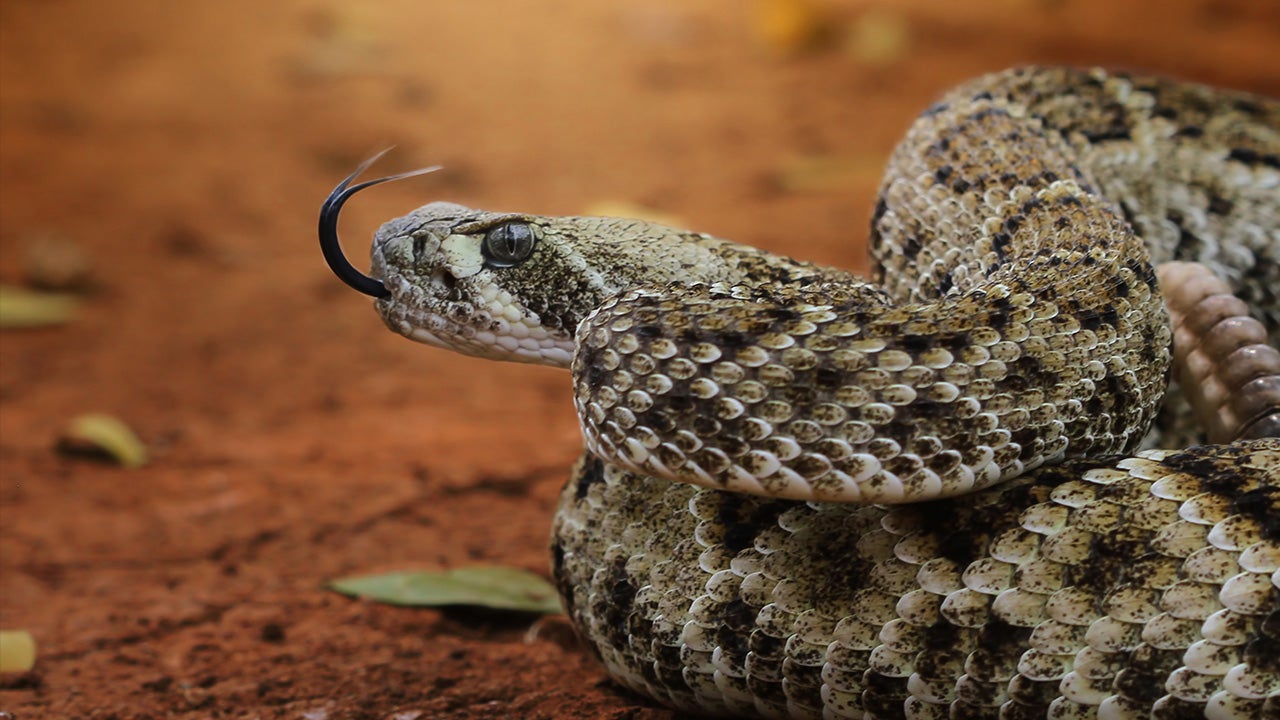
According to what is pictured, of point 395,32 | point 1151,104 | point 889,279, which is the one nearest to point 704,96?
point 395,32

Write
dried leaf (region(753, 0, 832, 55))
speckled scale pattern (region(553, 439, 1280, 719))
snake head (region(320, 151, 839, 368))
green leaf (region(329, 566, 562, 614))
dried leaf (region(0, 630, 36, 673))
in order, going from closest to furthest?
speckled scale pattern (region(553, 439, 1280, 719)) → snake head (region(320, 151, 839, 368)) → dried leaf (region(0, 630, 36, 673)) → green leaf (region(329, 566, 562, 614)) → dried leaf (region(753, 0, 832, 55))

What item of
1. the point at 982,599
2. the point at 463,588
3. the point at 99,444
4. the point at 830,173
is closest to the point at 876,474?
the point at 982,599

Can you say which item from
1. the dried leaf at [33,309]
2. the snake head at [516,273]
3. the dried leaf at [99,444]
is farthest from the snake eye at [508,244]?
the dried leaf at [33,309]

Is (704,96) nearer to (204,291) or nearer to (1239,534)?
(204,291)

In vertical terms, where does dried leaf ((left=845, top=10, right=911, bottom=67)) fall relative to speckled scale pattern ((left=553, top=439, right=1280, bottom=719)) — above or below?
above

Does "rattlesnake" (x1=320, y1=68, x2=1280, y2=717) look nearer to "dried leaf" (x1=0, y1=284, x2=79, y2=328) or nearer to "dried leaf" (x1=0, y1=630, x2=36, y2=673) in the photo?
"dried leaf" (x1=0, y1=630, x2=36, y2=673)

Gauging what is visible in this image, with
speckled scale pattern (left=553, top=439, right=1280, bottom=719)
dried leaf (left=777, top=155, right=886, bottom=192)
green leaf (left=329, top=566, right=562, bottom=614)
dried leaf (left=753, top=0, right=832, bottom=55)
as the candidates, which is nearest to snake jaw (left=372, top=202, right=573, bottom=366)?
speckled scale pattern (left=553, top=439, right=1280, bottom=719)

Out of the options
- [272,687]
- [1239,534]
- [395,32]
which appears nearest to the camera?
[1239,534]
